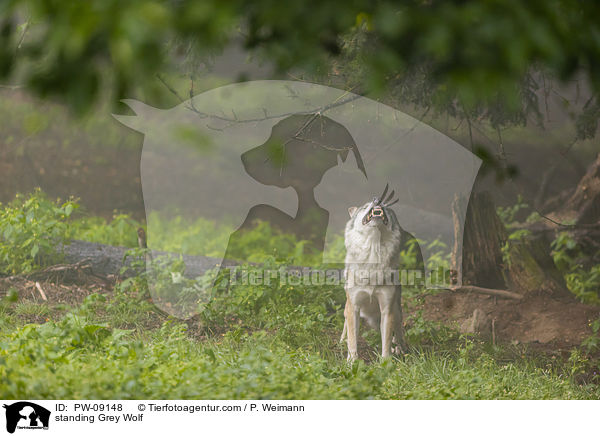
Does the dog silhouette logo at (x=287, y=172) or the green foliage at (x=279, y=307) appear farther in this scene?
the dog silhouette logo at (x=287, y=172)

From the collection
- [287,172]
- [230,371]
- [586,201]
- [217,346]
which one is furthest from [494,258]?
[230,371]

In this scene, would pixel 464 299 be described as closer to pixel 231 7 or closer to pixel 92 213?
pixel 92 213

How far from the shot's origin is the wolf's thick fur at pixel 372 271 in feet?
11.7

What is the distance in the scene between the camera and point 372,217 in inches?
139

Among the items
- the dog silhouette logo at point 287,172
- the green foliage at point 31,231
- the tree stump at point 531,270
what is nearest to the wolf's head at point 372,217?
the dog silhouette logo at point 287,172

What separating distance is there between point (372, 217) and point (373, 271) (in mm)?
331

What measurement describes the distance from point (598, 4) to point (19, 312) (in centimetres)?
386

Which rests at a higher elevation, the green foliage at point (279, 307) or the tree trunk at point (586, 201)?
the tree trunk at point (586, 201)

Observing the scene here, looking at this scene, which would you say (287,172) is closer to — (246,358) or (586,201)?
(246,358)

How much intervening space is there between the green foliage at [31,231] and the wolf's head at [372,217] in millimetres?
2248

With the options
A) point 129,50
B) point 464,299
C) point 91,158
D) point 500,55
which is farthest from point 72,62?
point 91,158
